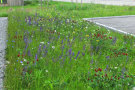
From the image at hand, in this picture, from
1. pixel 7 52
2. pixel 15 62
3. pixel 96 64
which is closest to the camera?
pixel 15 62

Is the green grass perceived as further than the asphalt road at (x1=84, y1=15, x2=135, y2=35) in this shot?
No

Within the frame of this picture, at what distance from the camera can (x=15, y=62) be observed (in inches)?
141

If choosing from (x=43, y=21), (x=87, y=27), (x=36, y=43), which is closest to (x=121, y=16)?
(x=87, y=27)

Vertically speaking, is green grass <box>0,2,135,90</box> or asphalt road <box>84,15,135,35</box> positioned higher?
asphalt road <box>84,15,135,35</box>

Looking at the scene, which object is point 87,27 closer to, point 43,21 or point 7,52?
point 43,21

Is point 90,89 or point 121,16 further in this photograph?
point 121,16

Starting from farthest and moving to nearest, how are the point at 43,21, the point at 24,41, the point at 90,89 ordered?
1. the point at 43,21
2. the point at 24,41
3. the point at 90,89

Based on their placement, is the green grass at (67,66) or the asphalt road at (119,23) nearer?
the green grass at (67,66)

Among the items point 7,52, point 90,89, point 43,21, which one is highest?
point 43,21

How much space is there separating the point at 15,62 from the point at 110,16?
7799mm

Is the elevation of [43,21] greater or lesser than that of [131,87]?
greater

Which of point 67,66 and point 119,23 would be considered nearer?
point 67,66

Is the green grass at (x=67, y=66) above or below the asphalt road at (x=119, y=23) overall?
below

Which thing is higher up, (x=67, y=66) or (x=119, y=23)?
(x=119, y=23)
